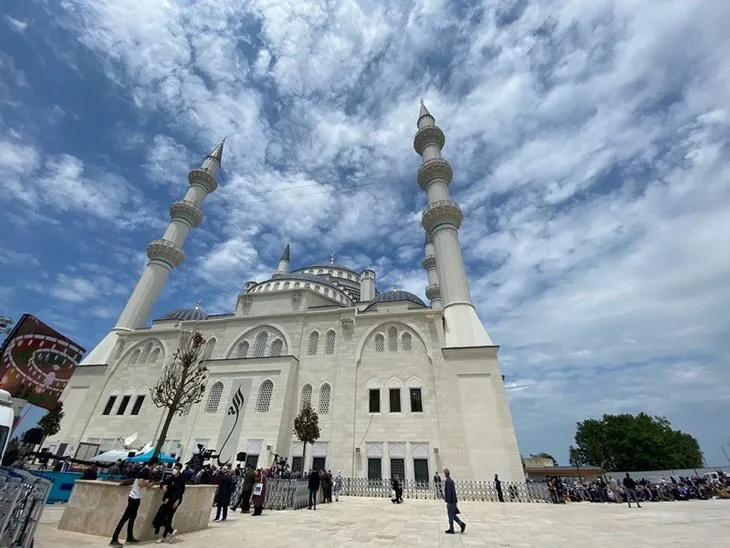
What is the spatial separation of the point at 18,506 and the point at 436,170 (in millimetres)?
28616

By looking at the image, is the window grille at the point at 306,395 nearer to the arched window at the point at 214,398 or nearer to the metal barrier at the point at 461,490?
the metal barrier at the point at 461,490

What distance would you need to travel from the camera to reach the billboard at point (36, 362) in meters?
8.16

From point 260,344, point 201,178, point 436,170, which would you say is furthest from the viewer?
point 201,178

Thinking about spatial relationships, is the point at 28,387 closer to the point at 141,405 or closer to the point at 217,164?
the point at 141,405

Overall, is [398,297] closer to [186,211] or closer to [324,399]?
[324,399]

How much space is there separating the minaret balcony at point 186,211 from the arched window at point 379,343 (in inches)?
842

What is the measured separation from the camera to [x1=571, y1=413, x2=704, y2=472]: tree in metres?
39.0

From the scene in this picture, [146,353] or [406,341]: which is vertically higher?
[146,353]

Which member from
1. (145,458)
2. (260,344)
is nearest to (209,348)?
(260,344)

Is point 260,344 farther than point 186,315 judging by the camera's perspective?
No

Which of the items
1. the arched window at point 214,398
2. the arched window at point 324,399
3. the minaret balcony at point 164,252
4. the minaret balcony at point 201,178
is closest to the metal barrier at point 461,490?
the arched window at point 324,399

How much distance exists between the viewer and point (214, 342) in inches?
1040

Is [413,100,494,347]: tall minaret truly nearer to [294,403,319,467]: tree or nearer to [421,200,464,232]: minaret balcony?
[421,200,464,232]: minaret balcony

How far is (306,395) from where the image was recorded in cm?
2244
